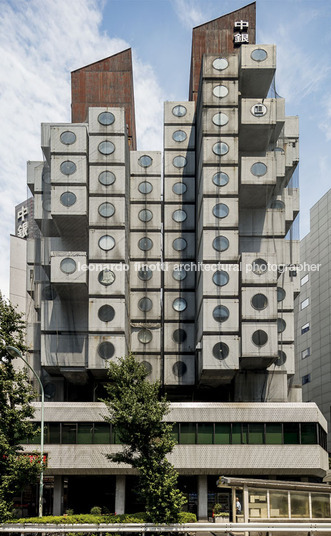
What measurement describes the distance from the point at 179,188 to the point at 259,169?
32.3 ft

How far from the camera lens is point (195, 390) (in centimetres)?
5759

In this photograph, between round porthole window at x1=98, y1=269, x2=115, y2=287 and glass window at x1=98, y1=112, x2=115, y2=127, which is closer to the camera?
round porthole window at x1=98, y1=269, x2=115, y2=287

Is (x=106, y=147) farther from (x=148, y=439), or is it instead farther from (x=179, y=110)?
(x=148, y=439)

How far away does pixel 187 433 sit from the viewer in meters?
48.9

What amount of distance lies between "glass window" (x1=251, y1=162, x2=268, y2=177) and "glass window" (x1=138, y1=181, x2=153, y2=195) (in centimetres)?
1147

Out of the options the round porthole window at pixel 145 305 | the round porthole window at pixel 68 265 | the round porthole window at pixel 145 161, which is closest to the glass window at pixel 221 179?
the round porthole window at pixel 145 161

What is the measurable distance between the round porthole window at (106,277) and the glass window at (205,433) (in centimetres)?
1368

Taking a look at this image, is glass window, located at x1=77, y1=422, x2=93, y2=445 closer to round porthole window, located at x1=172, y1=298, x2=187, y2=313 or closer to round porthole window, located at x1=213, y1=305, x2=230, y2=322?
round porthole window, located at x1=213, y1=305, x2=230, y2=322

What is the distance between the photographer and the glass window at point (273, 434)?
48.8 metres

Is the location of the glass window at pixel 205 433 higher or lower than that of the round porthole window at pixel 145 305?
lower

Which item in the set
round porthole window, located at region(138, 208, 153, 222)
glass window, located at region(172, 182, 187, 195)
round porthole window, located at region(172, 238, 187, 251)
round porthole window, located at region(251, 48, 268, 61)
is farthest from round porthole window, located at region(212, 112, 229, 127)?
round porthole window, located at region(172, 238, 187, 251)

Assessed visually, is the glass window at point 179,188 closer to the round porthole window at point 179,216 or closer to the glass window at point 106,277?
the round porthole window at point 179,216

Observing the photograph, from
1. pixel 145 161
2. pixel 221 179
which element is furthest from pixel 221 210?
pixel 145 161

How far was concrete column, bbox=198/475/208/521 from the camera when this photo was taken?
47294 mm
